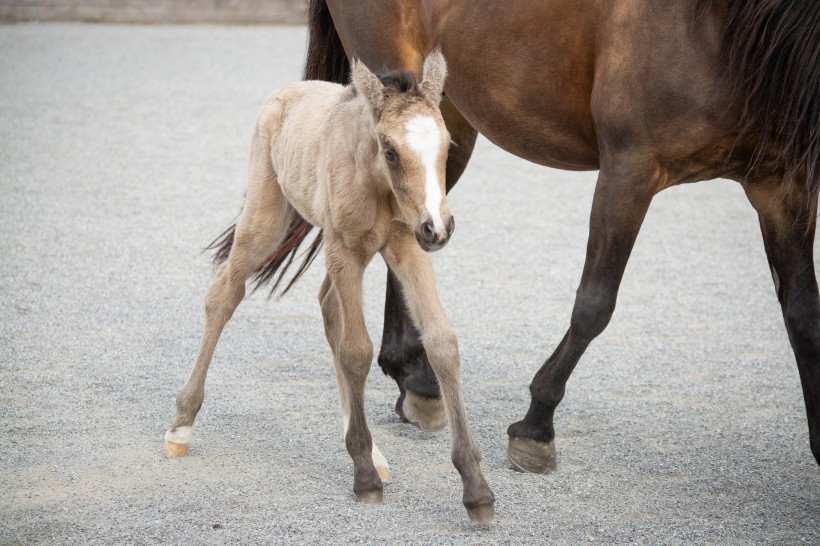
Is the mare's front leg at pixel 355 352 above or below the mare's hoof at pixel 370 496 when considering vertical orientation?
above

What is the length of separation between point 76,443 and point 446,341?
5.18ft

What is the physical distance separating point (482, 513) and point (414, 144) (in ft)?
3.99

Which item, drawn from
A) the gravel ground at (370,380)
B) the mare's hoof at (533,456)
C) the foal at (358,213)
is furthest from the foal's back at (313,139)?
the mare's hoof at (533,456)

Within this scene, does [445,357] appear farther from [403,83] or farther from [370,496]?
[403,83]

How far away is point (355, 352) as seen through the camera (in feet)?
11.1

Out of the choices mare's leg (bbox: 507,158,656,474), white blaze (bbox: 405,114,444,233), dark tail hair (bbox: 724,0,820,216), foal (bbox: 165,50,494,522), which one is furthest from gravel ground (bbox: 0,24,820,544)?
dark tail hair (bbox: 724,0,820,216)

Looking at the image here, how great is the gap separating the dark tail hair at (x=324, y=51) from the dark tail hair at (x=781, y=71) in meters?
2.16

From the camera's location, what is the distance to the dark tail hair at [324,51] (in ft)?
16.2

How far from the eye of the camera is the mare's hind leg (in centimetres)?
358

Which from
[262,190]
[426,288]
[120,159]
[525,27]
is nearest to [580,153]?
[525,27]

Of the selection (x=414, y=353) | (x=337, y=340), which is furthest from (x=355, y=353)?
(x=414, y=353)

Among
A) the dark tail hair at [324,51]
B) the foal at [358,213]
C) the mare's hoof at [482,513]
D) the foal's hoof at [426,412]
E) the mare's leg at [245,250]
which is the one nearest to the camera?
the foal at [358,213]

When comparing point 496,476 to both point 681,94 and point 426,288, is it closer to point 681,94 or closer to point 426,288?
point 426,288

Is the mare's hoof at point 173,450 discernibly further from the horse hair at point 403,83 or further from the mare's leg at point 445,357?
the horse hair at point 403,83
